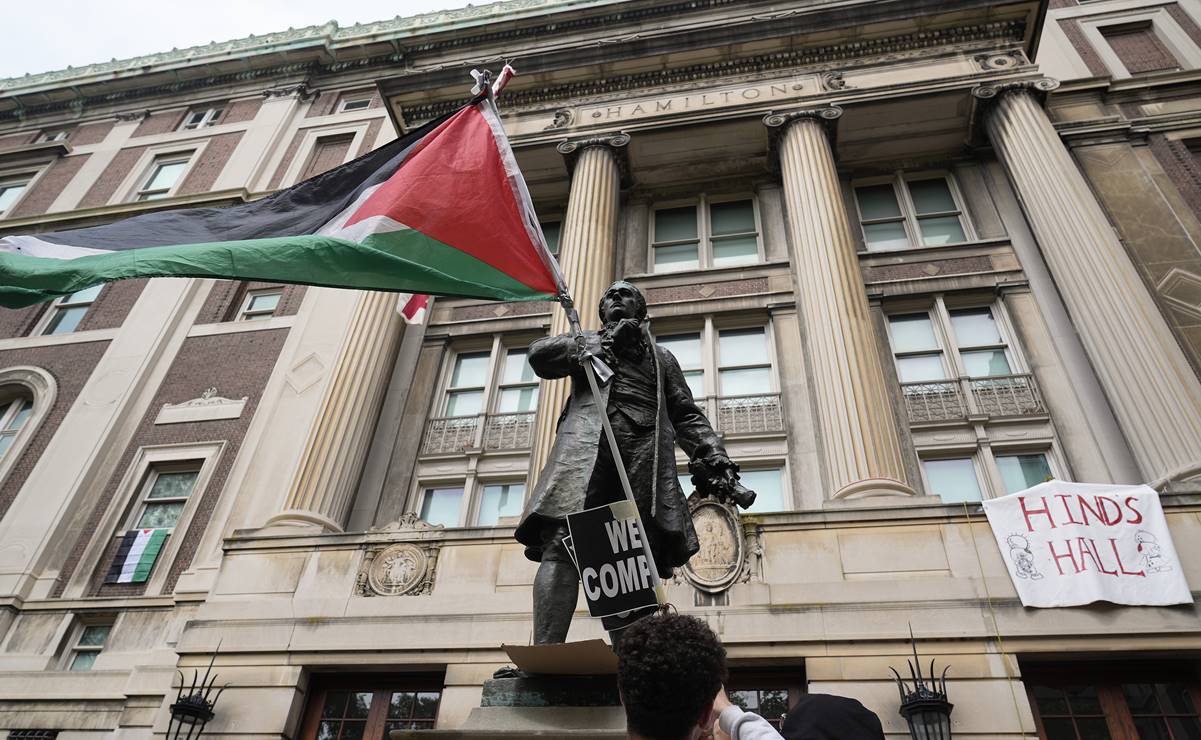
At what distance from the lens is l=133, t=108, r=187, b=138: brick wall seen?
25.6m

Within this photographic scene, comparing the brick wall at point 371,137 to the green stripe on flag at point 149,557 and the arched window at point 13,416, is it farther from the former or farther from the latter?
the green stripe on flag at point 149,557

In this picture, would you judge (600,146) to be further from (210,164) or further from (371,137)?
(210,164)

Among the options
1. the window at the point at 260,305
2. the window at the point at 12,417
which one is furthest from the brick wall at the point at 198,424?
the window at the point at 12,417

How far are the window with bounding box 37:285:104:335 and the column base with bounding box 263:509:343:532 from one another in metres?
12.0

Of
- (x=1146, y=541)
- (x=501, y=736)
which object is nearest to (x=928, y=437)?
(x=1146, y=541)

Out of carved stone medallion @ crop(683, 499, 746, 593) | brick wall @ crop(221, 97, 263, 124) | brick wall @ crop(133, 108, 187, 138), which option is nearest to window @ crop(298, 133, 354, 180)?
brick wall @ crop(221, 97, 263, 124)

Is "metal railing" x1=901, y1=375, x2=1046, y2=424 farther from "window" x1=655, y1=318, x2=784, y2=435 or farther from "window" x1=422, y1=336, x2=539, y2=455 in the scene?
"window" x1=422, y1=336, x2=539, y2=455

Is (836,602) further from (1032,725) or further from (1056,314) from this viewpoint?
(1056,314)

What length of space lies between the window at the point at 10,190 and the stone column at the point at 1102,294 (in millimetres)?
29098

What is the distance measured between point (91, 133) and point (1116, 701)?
3223cm

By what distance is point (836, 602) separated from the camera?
30.1 ft

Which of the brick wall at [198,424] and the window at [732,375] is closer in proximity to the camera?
the window at [732,375]

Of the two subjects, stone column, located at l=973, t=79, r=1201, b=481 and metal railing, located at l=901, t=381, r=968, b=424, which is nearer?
stone column, located at l=973, t=79, r=1201, b=481

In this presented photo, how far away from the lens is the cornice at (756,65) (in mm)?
16984
